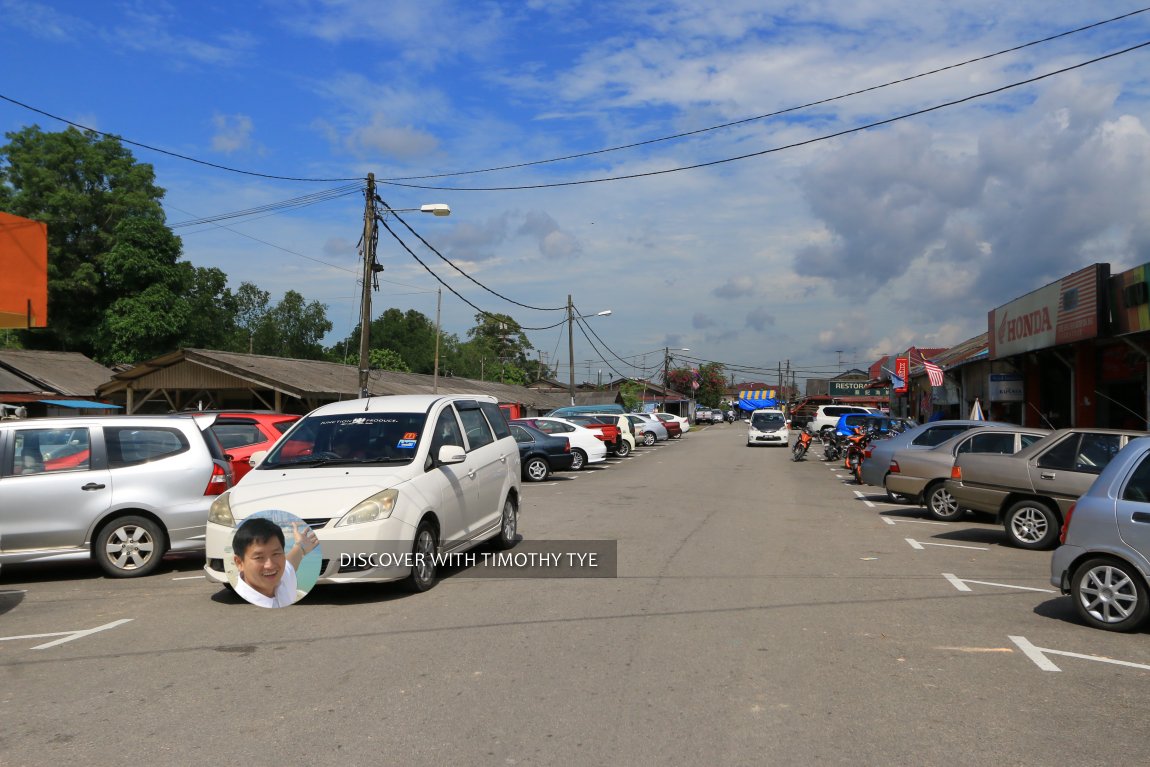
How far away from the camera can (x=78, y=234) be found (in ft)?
157

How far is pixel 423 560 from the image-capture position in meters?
8.44

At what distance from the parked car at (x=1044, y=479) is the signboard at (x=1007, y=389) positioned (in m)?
13.8

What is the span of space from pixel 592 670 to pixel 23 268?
38.5 feet

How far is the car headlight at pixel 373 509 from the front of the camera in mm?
7805

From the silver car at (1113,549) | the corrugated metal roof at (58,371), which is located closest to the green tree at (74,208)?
the corrugated metal roof at (58,371)

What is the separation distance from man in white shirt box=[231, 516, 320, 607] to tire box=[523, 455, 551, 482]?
15.3m

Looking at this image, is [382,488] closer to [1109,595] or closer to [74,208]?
[1109,595]

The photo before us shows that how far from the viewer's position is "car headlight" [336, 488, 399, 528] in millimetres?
7805

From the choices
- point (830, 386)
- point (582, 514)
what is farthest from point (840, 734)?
point (830, 386)

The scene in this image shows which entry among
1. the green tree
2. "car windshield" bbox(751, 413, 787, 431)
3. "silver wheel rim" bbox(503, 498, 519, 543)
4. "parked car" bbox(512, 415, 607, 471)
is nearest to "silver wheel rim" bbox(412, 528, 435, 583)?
"silver wheel rim" bbox(503, 498, 519, 543)

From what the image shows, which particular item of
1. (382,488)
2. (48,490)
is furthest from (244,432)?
(382,488)

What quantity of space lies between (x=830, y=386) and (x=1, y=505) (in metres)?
89.6

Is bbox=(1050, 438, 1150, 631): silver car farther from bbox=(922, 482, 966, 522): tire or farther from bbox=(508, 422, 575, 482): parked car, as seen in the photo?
bbox=(508, 422, 575, 482): parked car

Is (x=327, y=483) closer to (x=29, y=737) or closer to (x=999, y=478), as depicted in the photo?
(x=29, y=737)
